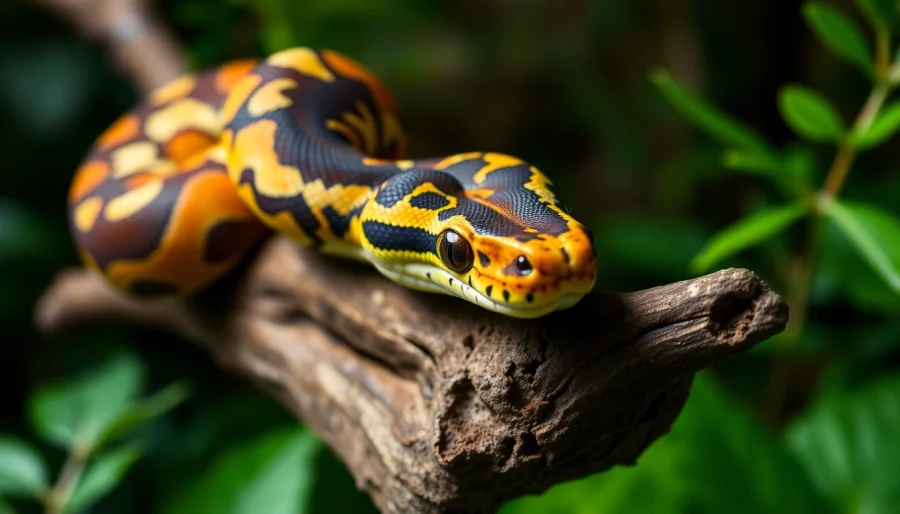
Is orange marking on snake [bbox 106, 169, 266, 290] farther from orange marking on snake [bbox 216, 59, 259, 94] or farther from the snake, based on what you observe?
orange marking on snake [bbox 216, 59, 259, 94]

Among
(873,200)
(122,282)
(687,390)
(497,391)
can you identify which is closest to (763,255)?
(873,200)

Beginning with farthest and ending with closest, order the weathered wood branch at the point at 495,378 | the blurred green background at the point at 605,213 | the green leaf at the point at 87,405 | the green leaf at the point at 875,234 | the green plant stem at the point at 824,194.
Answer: the green leaf at the point at 87,405 → the blurred green background at the point at 605,213 → the green plant stem at the point at 824,194 → the green leaf at the point at 875,234 → the weathered wood branch at the point at 495,378

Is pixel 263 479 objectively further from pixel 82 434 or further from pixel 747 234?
pixel 747 234

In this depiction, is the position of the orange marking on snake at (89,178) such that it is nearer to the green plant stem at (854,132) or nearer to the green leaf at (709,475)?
the green leaf at (709,475)

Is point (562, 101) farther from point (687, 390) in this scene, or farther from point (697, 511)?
point (687, 390)

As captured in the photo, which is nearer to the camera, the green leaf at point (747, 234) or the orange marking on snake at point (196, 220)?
the green leaf at point (747, 234)

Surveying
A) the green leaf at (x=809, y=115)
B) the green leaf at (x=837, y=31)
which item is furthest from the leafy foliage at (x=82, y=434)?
the green leaf at (x=837, y=31)
